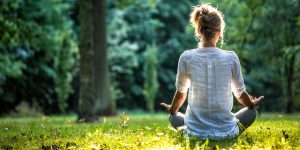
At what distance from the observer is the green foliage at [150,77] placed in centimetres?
3759

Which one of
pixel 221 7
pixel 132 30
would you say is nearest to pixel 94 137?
pixel 221 7

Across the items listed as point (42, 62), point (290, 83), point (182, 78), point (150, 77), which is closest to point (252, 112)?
point (182, 78)

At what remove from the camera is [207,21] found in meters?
5.82

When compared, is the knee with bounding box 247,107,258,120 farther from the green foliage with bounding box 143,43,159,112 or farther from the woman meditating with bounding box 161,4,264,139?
the green foliage with bounding box 143,43,159,112

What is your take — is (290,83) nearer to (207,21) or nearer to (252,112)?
(252,112)

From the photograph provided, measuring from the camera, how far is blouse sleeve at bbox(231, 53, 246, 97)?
5.98m

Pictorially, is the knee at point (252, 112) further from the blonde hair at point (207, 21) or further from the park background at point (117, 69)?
the blonde hair at point (207, 21)

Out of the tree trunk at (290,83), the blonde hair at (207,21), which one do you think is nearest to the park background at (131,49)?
the tree trunk at (290,83)

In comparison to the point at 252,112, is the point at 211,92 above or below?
above

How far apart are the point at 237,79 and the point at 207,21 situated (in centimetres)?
78

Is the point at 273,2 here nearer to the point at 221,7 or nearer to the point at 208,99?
the point at 221,7

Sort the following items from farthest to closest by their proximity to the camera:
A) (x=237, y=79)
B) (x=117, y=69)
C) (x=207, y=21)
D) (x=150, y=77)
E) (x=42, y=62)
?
1. (x=150, y=77)
2. (x=117, y=69)
3. (x=42, y=62)
4. (x=237, y=79)
5. (x=207, y=21)

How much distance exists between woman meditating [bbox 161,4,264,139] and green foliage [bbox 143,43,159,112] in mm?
31482

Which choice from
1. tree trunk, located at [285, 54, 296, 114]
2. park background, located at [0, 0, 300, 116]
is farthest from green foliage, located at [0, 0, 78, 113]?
tree trunk, located at [285, 54, 296, 114]
